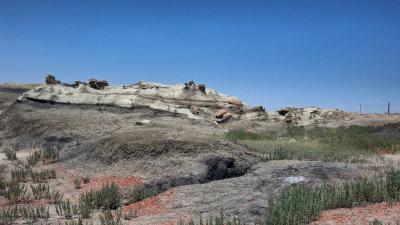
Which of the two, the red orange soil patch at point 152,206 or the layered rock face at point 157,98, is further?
the layered rock face at point 157,98

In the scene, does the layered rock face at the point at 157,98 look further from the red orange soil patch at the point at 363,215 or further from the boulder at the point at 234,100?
the red orange soil patch at the point at 363,215

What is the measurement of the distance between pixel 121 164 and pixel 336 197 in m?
7.55

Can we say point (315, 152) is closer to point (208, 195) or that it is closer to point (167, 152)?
point (167, 152)

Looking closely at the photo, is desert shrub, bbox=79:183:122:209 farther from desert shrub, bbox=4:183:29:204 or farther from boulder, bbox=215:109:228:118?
boulder, bbox=215:109:228:118

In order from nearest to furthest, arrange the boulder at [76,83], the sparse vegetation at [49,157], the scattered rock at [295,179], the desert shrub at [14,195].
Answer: the scattered rock at [295,179] < the desert shrub at [14,195] < the sparse vegetation at [49,157] < the boulder at [76,83]

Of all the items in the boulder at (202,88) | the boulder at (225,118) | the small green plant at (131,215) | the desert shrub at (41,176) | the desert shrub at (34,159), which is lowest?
the small green plant at (131,215)

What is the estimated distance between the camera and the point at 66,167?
41.3 ft

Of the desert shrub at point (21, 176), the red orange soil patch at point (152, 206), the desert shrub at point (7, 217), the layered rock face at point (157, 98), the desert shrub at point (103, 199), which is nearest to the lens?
the desert shrub at point (7, 217)

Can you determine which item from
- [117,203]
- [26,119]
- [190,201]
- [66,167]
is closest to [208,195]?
[190,201]

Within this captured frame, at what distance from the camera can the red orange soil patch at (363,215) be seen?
4.95 metres

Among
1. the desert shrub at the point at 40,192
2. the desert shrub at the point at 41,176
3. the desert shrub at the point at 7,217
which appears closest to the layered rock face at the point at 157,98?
the desert shrub at the point at 41,176

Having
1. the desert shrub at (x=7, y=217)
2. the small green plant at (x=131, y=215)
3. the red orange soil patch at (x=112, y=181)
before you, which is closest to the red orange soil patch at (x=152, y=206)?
the small green plant at (x=131, y=215)

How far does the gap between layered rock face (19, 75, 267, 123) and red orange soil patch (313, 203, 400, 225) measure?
61.8 feet

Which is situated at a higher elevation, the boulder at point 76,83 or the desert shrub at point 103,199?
the boulder at point 76,83
